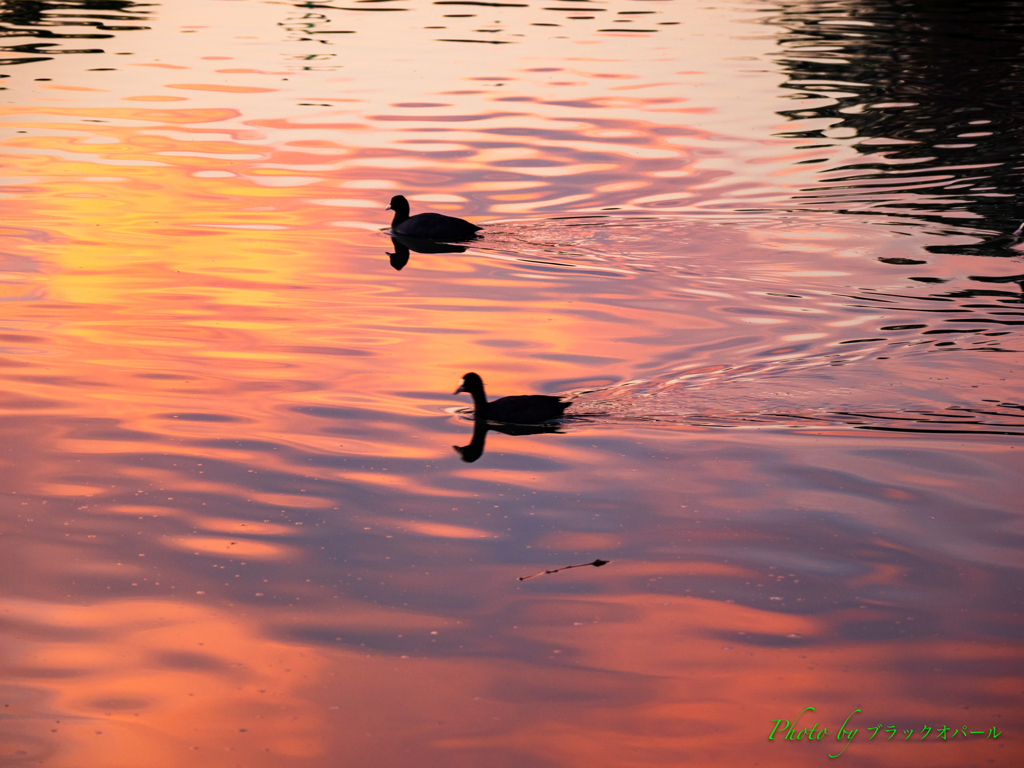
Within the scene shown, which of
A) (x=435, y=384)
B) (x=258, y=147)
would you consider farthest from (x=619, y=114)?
(x=435, y=384)

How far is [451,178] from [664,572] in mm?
14423

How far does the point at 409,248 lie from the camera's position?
58.5ft

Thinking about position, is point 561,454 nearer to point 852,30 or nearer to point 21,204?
point 21,204

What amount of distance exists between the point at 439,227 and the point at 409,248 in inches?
20.6

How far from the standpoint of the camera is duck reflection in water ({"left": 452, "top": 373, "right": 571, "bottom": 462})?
36.4ft

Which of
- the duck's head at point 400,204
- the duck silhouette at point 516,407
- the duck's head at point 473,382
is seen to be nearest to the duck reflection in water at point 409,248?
the duck's head at point 400,204

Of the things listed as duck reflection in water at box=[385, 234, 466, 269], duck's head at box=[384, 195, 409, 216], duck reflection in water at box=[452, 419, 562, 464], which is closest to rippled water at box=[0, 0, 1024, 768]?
duck reflection in water at box=[452, 419, 562, 464]

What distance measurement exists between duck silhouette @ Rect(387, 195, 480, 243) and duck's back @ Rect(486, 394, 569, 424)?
6.96 metres

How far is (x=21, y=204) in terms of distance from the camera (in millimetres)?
19094

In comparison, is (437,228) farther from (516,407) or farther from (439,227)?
(516,407)

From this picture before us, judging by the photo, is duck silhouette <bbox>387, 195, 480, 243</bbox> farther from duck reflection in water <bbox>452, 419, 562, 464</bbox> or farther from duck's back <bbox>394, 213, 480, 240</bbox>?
duck reflection in water <bbox>452, 419, 562, 464</bbox>

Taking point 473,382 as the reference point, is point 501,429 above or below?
below

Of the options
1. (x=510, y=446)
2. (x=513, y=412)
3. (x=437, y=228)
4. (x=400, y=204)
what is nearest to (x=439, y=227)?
(x=437, y=228)

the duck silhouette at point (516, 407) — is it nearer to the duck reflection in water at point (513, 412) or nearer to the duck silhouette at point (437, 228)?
the duck reflection in water at point (513, 412)
